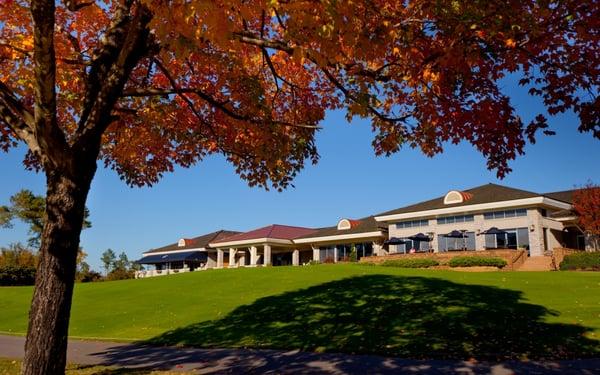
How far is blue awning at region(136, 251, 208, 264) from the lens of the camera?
206ft

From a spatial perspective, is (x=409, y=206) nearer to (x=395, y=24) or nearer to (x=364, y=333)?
(x=364, y=333)

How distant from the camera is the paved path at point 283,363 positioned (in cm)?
908

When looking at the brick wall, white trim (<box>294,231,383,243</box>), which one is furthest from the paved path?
white trim (<box>294,231,383,243</box>)

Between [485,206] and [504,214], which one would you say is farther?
[485,206]

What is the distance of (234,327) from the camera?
50.6 feet

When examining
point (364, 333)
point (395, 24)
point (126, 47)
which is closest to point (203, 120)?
point (126, 47)

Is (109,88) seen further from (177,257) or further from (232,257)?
(177,257)

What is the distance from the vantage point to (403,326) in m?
13.3

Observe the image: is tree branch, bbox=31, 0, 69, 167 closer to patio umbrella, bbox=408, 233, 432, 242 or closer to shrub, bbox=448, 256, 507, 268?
shrub, bbox=448, 256, 507, 268

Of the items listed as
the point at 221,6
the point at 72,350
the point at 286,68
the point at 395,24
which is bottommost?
the point at 72,350

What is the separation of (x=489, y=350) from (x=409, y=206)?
38135mm

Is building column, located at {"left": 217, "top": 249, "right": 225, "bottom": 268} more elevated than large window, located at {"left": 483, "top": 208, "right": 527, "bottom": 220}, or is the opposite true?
large window, located at {"left": 483, "top": 208, "right": 527, "bottom": 220}

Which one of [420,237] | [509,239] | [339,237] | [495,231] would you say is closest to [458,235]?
[495,231]

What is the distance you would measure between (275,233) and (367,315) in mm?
41789
